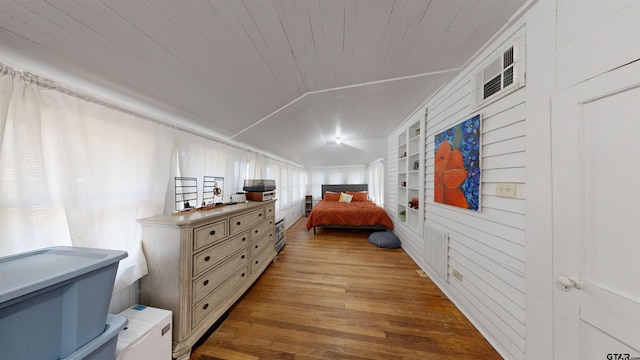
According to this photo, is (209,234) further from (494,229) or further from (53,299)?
(494,229)

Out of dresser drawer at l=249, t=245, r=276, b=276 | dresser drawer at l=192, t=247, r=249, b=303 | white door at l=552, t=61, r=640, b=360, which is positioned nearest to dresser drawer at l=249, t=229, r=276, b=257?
dresser drawer at l=249, t=245, r=276, b=276

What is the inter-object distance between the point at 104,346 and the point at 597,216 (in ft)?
8.24

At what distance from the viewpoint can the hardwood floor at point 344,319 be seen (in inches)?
52.8

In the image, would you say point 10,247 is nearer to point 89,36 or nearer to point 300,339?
point 89,36

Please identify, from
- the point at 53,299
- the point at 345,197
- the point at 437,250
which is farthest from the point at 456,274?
the point at 345,197

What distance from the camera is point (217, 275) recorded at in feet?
5.21

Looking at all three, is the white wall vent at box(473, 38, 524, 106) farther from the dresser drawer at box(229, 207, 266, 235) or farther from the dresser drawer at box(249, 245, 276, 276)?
the dresser drawer at box(249, 245, 276, 276)

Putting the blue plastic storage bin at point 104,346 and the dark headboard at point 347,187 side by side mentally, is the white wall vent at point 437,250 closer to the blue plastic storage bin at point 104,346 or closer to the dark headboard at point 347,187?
the blue plastic storage bin at point 104,346

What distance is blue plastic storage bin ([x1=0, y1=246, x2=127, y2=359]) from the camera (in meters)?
0.61

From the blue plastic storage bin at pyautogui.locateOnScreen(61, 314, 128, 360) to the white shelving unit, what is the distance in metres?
3.08

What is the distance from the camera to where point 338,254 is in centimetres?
303

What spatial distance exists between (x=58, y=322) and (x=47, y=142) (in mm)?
992

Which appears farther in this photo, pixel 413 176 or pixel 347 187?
pixel 347 187

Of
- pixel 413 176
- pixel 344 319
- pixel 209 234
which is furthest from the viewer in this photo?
pixel 413 176
